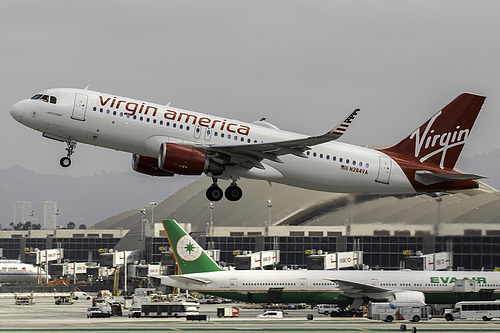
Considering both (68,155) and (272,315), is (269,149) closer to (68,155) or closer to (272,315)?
(68,155)

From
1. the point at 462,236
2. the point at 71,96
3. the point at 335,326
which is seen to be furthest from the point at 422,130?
the point at 462,236

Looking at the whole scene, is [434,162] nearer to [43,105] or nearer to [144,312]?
[43,105]

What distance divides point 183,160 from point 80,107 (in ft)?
24.4

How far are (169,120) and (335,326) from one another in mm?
42351

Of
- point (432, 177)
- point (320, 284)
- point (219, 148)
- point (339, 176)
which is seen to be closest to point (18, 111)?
point (219, 148)

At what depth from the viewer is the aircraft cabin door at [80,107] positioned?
60375mm

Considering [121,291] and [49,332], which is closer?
[49,332]

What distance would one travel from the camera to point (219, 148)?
61156 mm

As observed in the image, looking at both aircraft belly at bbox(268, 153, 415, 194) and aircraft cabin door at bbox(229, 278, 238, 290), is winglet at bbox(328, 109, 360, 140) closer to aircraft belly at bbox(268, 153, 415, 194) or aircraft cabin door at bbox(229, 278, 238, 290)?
aircraft belly at bbox(268, 153, 415, 194)

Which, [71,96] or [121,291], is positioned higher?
[71,96]

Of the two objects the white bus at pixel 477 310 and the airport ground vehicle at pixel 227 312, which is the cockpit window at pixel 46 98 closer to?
the airport ground vehicle at pixel 227 312

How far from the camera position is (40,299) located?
6919 inches

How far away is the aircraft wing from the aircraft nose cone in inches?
457

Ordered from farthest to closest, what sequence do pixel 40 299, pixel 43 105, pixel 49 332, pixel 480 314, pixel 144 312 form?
pixel 40 299 < pixel 144 312 < pixel 480 314 < pixel 49 332 < pixel 43 105
